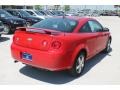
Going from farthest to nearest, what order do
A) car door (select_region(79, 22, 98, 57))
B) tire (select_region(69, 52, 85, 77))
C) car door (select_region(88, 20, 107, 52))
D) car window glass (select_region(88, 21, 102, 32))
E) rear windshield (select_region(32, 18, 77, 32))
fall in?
1. car door (select_region(88, 20, 107, 52))
2. car window glass (select_region(88, 21, 102, 32))
3. car door (select_region(79, 22, 98, 57))
4. rear windshield (select_region(32, 18, 77, 32))
5. tire (select_region(69, 52, 85, 77))

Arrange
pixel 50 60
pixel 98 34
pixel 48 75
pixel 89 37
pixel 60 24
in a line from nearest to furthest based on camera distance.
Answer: pixel 50 60
pixel 48 75
pixel 60 24
pixel 89 37
pixel 98 34

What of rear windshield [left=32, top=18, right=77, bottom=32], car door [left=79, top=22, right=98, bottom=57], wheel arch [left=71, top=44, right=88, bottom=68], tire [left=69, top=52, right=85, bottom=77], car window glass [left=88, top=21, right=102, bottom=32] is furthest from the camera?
car window glass [left=88, top=21, right=102, bottom=32]

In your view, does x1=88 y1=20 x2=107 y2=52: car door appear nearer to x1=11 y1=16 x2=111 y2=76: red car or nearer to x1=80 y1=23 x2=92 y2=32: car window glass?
x1=80 y1=23 x2=92 y2=32: car window glass

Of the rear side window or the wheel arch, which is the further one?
the rear side window

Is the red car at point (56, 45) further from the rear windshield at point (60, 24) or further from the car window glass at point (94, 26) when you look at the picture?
the car window glass at point (94, 26)

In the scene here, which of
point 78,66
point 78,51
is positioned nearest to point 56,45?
point 78,51

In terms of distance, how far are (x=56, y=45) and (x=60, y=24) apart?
A: 111 cm

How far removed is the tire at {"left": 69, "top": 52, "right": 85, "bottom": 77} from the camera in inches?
238

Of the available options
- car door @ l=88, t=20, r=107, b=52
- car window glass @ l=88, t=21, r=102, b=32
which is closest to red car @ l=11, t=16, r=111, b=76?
car window glass @ l=88, t=21, r=102, b=32

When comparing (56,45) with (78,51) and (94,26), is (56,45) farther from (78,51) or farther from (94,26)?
(94,26)

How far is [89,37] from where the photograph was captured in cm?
680

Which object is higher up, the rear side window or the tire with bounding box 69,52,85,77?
the rear side window

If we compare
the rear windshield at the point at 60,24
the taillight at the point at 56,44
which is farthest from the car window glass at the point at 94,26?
the taillight at the point at 56,44

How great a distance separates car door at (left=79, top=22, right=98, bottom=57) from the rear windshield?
1.02 ft
